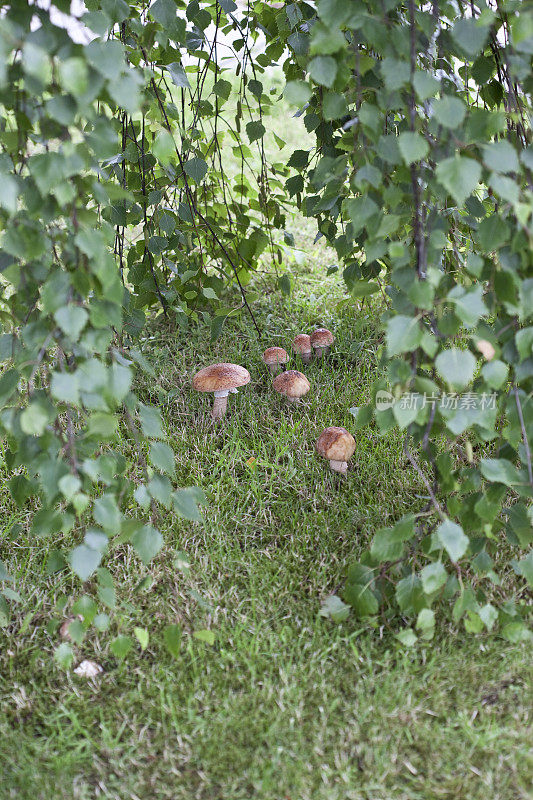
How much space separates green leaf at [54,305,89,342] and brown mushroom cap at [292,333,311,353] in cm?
141

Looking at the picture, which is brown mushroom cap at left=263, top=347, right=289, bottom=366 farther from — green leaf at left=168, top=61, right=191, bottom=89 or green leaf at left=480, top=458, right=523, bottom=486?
green leaf at left=480, top=458, right=523, bottom=486

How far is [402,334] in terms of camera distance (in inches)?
44.3

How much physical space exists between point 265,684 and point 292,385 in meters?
1.01

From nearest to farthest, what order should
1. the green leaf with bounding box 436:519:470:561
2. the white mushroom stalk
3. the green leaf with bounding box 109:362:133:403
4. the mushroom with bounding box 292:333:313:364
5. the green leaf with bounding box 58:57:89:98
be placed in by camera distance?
the green leaf with bounding box 58:57:89:98 → the green leaf with bounding box 109:362:133:403 → the green leaf with bounding box 436:519:470:561 → the white mushroom stalk → the mushroom with bounding box 292:333:313:364

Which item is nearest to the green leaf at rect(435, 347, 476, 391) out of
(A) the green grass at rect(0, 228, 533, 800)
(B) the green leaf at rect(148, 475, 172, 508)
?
(B) the green leaf at rect(148, 475, 172, 508)

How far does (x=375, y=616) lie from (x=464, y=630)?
205 mm

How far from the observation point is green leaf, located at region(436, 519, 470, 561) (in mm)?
1235

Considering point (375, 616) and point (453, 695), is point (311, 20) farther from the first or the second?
Answer: point (453, 695)

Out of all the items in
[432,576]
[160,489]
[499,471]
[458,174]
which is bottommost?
[432,576]

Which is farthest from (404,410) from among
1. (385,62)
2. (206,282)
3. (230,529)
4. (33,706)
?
(206,282)

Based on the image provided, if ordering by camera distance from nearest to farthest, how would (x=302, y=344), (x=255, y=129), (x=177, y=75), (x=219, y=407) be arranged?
(x=177, y=75)
(x=255, y=129)
(x=219, y=407)
(x=302, y=344)

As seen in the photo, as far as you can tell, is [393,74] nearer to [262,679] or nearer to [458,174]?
[458,174]

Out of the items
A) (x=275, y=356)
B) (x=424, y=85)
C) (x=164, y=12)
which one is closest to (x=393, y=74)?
(x=424, y=85)

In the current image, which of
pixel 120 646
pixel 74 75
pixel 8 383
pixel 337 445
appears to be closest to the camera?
pixel 74 75
